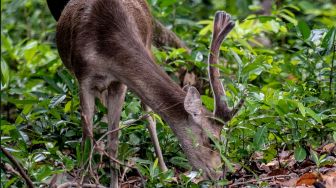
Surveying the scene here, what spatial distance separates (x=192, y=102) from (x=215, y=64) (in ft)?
1.16

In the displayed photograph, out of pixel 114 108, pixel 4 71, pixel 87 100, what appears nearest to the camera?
pixel 87 100

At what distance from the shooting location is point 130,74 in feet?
20.9

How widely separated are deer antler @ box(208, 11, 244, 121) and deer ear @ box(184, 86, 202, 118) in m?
0.16

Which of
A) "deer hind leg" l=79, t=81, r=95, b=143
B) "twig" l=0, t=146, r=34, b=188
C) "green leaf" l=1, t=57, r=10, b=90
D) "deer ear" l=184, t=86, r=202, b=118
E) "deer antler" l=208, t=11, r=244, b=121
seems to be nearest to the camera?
"twig" l=0, t=146, r=34, b=188

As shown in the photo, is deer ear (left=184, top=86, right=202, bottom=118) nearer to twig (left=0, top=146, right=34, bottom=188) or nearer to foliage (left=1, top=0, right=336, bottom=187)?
foliage (left=1, top=0, right=336, bottom=187)

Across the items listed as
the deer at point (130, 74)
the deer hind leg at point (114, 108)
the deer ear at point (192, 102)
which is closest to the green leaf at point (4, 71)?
the deer at point (130, 74)

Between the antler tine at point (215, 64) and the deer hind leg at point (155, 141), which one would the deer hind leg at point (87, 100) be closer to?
the deer hind leg at point (155, 141)

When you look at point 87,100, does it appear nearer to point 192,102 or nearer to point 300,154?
point 192,102

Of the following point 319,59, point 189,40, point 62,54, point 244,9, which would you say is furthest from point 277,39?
point 244,9

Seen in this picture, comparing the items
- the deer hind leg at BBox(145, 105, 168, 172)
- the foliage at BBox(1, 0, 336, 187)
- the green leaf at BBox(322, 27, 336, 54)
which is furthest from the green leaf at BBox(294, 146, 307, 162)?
the deer hind leg at BBox(145, 105, 168, 172)

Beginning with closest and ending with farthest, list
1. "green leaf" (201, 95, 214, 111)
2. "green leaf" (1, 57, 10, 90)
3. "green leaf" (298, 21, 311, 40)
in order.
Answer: "green leaf" (201, 95, 214, 111) < "green leaf" (1, 57, 10, 90) < "green leaf" (298, 21, 311, 40)

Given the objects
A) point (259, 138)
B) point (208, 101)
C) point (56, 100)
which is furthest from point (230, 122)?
point (56, 100)

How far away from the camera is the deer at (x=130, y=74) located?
19.8ft

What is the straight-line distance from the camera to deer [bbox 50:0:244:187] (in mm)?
6047
